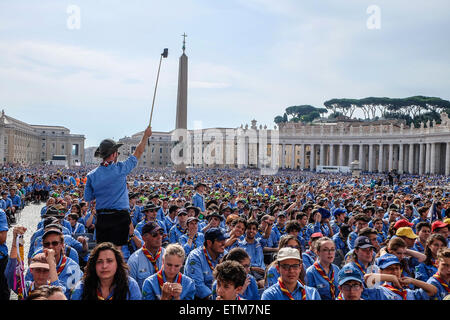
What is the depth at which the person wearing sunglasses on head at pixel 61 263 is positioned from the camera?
452 cm

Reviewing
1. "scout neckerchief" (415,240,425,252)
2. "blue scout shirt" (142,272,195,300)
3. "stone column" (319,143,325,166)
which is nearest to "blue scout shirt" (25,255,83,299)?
"blue scout shirt" (142,272,195,300)

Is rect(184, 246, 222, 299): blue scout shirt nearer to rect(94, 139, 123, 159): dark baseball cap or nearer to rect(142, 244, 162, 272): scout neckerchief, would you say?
rect(142, 244, 162, 272): scout neckerchief

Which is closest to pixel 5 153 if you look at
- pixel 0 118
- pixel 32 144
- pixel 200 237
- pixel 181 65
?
pixel 0 118

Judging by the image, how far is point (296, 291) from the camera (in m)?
3.97

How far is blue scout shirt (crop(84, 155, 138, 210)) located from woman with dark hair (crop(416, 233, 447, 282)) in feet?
12.9

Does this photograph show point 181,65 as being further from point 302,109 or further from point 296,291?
point 302,109

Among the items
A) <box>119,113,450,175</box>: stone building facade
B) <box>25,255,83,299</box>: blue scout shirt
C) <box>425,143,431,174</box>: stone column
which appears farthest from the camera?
<box>119,113,450,175</box>: stone building facade

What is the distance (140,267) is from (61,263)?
2.91ft

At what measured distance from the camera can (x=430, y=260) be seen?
5.57m

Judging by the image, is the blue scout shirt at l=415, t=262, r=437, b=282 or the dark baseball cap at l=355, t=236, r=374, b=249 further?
the blue scout shirt at l=415, t=262, r=437, b=282

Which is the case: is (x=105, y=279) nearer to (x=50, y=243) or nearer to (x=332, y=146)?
(x=50, y=243)

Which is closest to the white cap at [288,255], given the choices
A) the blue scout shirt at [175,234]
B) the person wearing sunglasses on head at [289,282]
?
the person wearing sunglasses on head at [289,282]

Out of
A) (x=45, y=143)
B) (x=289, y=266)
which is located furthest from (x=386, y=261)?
(x=45, y=143)

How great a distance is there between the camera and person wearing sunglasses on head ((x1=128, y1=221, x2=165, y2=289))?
4.88 metres
